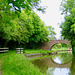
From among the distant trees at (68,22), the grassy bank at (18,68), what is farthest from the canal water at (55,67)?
the distant trees at (68,22)

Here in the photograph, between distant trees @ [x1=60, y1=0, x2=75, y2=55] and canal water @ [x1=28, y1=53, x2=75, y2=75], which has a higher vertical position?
distant trees @ [x1=60, y1=0, x2=75, y2=55]

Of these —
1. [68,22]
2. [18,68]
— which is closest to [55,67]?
[18,68]

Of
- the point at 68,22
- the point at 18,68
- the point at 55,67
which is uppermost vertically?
the point at 68,22

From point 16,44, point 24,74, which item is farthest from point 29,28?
point 24,74

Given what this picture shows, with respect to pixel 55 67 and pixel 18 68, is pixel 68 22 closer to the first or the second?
pixel 55 67

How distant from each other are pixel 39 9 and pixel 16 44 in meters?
19.6

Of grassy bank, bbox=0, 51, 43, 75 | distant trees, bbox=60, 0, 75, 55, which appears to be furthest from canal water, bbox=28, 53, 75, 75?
distant trees, bbox=60, 0, 75, 55

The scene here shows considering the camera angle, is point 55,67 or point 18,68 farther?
point 55,67

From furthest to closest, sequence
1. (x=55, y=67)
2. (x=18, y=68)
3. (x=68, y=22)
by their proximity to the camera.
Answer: (x=68, y=22), (x=55, y=67), (x=18, y=68)

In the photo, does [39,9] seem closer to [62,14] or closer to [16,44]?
[62,14]

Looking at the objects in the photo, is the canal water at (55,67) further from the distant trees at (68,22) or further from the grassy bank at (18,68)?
the distant trees at (68,22)

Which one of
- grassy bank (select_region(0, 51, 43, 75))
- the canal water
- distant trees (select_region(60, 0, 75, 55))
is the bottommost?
the canal water

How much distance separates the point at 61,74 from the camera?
8336 mm

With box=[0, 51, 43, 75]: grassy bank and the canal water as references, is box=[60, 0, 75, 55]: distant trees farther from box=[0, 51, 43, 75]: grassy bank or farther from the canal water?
box=[0, 51, 43, 75]: grassy bank
